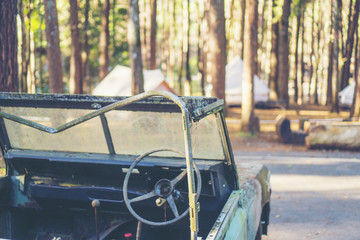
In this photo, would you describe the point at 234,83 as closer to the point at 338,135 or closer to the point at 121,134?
the point at 338,135

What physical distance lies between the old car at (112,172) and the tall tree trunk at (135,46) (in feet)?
43.3

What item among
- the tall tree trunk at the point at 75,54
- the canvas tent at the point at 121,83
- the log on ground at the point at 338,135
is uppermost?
the tall tree trunk at the point at 75,54

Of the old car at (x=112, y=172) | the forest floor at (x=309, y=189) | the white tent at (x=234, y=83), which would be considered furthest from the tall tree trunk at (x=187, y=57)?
the old car at (x=112, y=172)

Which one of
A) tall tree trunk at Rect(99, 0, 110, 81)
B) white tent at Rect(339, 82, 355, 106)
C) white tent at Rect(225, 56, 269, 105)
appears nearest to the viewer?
tall tree trunk at Rect(99, 0, 110, 81)

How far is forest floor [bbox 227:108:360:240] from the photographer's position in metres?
7.15

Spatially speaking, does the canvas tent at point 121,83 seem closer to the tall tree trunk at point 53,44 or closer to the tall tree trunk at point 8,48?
the tall tree trunk at point 53,44

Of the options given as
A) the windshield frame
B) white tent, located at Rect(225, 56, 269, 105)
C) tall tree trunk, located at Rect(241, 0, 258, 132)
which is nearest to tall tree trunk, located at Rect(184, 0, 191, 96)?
white tent, located at Rect(225, 56, 269, 105)

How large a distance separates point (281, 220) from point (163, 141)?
3825 millimetres

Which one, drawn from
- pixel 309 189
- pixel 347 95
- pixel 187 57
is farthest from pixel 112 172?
pixel 187 57

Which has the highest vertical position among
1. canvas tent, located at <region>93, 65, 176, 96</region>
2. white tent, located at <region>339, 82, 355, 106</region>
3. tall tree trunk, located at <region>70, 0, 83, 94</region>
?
tall tree trunk, located at <region>70, 0, 83, 94</region>

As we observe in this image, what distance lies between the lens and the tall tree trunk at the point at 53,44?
15875 millimetres

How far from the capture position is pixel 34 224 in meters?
4.86

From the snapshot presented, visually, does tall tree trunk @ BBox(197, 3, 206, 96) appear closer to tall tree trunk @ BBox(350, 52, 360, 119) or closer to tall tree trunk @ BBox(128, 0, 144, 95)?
tall tree trunk @ BBox(128, 0, 144, 95)

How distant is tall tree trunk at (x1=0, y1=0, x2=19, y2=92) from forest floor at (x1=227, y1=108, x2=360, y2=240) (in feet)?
16.2
